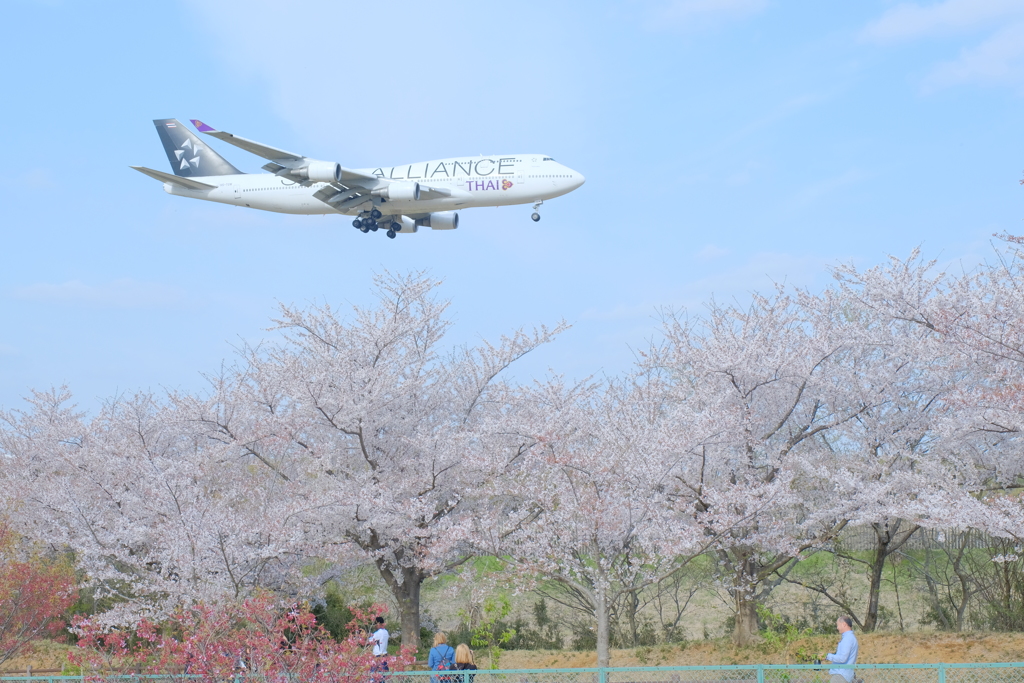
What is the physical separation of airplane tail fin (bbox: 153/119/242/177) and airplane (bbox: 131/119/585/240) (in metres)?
6.77

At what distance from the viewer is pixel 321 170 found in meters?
Result: 28.8

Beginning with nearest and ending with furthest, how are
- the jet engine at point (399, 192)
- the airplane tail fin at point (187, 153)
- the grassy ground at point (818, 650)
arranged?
the grassy ground at point (818, 650) → the jet engine at point (399, 192) → the airplane tail fin at point (187, 153)

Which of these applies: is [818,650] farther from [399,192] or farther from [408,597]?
[399,192]

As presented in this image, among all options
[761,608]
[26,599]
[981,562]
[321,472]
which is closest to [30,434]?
[321,472]

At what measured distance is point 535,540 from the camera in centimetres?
1442

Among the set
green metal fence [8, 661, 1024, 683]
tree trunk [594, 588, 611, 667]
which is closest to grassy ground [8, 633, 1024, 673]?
green metal fence [8, 661, 1024, 683]

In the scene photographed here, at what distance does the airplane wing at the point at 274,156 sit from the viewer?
2618 cm

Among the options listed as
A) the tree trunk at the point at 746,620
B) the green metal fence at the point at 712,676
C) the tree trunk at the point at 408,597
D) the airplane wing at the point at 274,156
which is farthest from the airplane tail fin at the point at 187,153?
the green metal fence at the point at 712,676

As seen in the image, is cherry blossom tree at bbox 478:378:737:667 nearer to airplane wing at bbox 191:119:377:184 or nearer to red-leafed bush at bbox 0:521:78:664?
red-leafed bush at bbox 0:521:78:664

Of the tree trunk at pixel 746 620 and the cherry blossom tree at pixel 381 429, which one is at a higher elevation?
the cherry blossom tree at pixel 381 429

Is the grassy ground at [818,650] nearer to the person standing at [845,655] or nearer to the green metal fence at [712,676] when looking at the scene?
the green metal fence at [712,676]

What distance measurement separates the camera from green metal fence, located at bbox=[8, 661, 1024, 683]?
10031 mm

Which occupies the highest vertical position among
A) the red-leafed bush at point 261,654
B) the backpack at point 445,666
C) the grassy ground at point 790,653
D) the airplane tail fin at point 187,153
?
the airplane tail fin at point 187,153

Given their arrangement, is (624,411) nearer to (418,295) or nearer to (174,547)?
(418,295)
